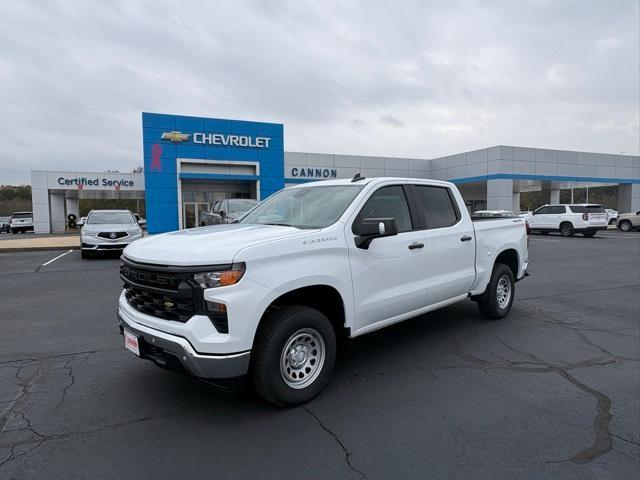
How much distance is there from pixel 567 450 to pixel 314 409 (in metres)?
1.85

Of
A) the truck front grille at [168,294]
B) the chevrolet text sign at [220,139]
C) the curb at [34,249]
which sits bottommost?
the curb at [34,249]

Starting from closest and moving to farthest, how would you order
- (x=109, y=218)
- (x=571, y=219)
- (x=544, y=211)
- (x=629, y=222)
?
(x=109, y=218), (x=571, y=219), (x=544, y=211), (x=629, y=222)

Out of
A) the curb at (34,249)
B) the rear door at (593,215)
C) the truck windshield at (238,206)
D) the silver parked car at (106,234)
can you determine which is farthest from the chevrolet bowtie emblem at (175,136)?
the rear door at (593,215)

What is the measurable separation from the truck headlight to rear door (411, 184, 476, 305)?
93.5 inches

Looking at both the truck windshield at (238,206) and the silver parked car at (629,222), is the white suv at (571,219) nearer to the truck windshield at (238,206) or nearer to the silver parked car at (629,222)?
the silver parked car at (629,222)

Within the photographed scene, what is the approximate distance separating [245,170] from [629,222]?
2726 centimetres

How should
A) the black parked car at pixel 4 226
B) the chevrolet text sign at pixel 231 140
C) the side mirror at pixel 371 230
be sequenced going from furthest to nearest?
the black parked car at pixel 4 226 < the chevrolet text sign at pixel 231 140 < the side mirror at pixel 371 230

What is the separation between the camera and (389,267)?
13.6 ft

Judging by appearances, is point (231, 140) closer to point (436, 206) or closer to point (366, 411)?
point (436, 206)

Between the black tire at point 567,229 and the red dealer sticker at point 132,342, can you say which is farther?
the black tire at point 567,229

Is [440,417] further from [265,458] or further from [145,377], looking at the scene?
[145,377]

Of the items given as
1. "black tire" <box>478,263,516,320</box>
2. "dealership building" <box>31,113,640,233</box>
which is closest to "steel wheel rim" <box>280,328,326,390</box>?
"black tire" <box>478,263,516,320</box>

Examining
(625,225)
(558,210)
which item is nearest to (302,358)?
(558,210)

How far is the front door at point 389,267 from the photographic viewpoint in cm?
391
